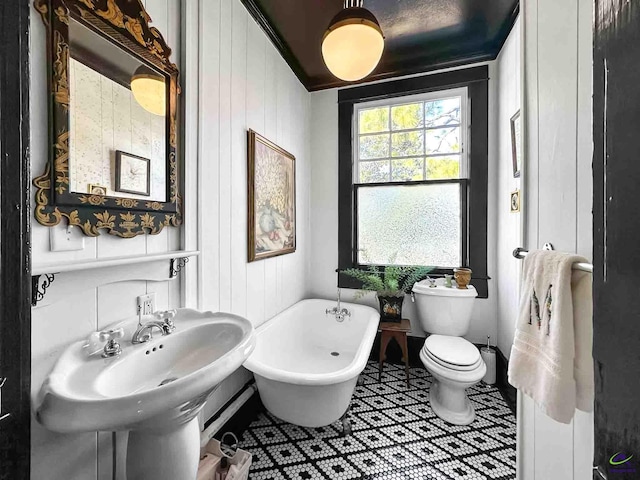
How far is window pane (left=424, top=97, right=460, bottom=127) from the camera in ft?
8.32

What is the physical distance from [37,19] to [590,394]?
1910 mm

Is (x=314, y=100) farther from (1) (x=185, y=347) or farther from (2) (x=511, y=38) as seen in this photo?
(1) (x=185, y=347)

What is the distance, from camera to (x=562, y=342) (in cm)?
71

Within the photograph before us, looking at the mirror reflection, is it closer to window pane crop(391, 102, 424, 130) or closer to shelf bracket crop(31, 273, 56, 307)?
shelf bracket crop(31, 273, 56, 307)

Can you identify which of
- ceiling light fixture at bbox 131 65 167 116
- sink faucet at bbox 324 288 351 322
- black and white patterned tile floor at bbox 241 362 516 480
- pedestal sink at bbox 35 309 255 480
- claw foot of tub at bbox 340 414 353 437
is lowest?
black and white patterned tile floor at bbox 241 362 516 480

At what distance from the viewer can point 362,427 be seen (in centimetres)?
179

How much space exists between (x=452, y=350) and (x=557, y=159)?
61.6 inches

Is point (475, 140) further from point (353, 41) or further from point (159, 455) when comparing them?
point (159, 455)

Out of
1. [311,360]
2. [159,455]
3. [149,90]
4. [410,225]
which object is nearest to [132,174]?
[149,90]

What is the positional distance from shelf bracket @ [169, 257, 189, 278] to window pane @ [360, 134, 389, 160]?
2085 millimetres

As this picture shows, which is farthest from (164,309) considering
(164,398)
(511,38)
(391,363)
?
(511,38)

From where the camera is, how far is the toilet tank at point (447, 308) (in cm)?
225

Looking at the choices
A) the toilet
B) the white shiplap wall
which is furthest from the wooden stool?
the white shiplap wall

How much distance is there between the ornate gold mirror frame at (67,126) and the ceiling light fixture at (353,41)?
2.57 ft
